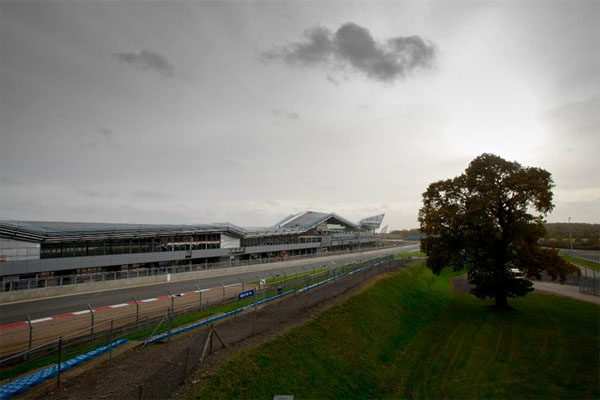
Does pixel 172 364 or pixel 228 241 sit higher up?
pixel 228 241

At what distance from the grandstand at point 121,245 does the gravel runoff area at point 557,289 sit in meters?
39.3

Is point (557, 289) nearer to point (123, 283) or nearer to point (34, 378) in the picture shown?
point (34, 378)

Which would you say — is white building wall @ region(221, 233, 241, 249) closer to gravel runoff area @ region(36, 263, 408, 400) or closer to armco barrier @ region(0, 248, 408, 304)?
armco barrier @ region(0, 248, 408, 304)

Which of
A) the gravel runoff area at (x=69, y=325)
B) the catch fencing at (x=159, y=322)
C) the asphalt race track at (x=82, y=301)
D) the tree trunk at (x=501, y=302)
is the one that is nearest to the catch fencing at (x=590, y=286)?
the tree trunk at (x=501, y=302)

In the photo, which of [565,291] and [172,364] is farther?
[565,291]

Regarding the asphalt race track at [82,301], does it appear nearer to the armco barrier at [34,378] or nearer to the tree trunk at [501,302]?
the armco barrier at [34,378]

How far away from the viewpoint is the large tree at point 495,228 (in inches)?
982

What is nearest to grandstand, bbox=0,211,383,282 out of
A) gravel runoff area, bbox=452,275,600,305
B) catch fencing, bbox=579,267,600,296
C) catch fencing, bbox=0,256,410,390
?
catch fencing, bbox=0,256,410,390

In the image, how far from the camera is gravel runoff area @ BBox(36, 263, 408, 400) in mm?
11078

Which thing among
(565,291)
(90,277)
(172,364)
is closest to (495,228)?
(565,291)

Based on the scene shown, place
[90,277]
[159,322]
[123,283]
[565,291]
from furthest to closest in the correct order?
[123,283] → [90,277] → [565,291] → [159,322]

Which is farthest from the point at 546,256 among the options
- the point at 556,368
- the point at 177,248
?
the point at 177,248

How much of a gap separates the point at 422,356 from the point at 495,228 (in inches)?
507

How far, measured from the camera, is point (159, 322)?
63.4 ft
